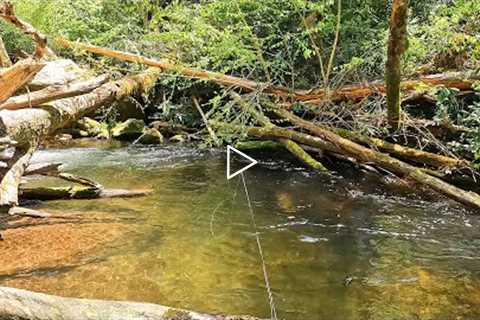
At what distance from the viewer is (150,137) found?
497 inches

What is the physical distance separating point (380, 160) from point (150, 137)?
6.77 meters

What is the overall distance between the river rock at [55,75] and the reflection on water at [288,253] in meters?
1.63

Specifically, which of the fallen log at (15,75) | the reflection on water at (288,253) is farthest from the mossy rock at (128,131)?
the fallen log at (15,75)

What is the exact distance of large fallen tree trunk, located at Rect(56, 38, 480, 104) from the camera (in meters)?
7.84

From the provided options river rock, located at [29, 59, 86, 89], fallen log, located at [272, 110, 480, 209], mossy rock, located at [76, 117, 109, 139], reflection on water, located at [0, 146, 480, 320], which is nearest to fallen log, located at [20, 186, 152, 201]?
reflection on water, located at [0, 146, 480, 320]

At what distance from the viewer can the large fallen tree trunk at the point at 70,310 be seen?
83.0 inches

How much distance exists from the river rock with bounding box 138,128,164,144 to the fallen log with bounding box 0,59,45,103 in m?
7.81

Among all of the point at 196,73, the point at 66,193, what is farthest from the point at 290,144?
the point at 66,193

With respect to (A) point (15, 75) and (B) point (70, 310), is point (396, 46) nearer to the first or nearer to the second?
(A) point (15, 75)

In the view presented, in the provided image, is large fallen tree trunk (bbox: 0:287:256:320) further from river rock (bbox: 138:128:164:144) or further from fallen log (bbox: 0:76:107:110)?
river rock (bbox: 138:128:164:144)

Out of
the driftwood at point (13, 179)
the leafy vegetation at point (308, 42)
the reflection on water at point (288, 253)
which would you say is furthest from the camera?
the leafy vegetation at point (308, 42)

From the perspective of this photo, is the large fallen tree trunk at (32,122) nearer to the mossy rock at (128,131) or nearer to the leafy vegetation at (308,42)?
the leafy vegetation at (308,42)

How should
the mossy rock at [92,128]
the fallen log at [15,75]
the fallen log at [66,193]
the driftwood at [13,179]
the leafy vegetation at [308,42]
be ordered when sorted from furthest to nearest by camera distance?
the mossy rock at [92,128]
the leafy vegetation at [308,42]
the fallen log at [66,193]
the driftwood at [13,179]
the fallen log at [15,75]

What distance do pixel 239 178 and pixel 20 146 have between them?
13.4 ft
